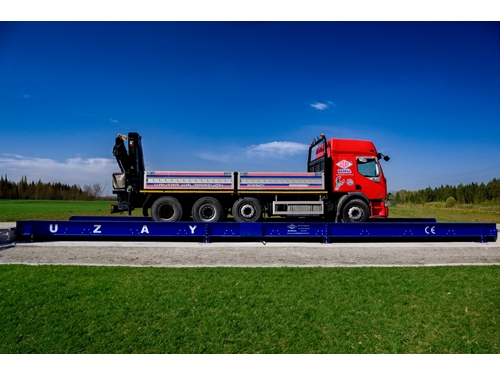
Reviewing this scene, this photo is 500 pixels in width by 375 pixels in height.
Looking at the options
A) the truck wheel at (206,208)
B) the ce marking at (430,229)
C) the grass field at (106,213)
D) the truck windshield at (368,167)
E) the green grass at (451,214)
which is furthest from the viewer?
the green grass at (451,214)

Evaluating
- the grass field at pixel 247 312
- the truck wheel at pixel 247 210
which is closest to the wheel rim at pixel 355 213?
the truck wheel at pixel 247 210

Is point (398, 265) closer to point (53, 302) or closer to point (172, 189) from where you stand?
point (53, 302)

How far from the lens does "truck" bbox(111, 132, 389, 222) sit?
1123cm

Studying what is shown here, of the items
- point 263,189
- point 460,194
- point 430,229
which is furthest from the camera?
point 460,194

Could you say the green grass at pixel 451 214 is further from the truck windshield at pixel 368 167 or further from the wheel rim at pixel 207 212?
the wheel rim at pixel 207 212

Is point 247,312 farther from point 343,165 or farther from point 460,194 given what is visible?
point 460,194

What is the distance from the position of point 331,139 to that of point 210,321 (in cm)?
915

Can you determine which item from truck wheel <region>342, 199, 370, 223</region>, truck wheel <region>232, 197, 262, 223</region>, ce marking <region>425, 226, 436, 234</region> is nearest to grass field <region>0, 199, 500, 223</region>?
ce marking <region>425, 226, 436, 234</region>

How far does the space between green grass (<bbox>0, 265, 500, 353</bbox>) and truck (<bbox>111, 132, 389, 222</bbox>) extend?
17.8 ft

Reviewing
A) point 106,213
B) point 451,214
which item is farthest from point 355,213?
point 451,214

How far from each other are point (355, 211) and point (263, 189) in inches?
135

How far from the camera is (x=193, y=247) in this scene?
30.1 feet

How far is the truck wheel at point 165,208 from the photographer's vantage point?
11.3 metres

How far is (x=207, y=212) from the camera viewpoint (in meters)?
11.4
